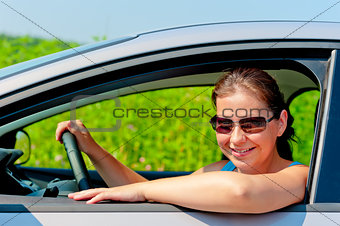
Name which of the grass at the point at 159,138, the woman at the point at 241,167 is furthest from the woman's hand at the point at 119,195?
the grass at the point at 159,138

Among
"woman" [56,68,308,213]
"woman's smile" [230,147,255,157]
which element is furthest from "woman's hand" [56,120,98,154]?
"woman's smile" [230,147,255,157]

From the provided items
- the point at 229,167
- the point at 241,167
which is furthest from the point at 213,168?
the point at 241,167

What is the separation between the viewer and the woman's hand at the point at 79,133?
2057 millimetres

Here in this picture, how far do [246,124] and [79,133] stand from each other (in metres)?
0.86

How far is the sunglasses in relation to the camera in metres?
1.69

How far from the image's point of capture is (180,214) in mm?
1482

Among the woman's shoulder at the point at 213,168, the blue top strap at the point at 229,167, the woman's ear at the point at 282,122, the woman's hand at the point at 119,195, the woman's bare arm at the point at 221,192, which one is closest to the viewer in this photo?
the woman's bare arm at the point at 221,192

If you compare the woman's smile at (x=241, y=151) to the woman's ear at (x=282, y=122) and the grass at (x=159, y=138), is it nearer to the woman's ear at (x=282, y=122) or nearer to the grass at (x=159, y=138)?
the woman's ear at (x=282, y=122)

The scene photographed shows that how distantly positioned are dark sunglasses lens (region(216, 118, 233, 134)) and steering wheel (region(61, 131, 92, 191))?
2.03 feet

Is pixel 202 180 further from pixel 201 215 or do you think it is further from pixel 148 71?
pixel 148 71

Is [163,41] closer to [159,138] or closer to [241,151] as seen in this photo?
[241,151]

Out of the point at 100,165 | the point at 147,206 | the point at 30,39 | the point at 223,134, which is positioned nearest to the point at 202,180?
the point at 147,206

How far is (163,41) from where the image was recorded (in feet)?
5.29

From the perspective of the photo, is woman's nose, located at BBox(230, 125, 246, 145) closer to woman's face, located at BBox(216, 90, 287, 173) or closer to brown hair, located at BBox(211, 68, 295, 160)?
woman's face, located at BBox(216, 90, 287, 173)
